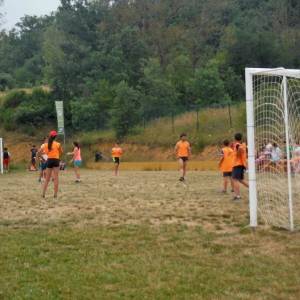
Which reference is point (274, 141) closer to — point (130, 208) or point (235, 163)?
point (235, 163)

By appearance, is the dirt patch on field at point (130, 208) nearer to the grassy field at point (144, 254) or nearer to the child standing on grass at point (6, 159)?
the grassy field at point (144, 254)

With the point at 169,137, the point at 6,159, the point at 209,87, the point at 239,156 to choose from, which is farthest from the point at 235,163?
the point at 209,87

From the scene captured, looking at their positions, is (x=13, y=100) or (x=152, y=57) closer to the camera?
(x=13, y=100)

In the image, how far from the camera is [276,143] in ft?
42.4

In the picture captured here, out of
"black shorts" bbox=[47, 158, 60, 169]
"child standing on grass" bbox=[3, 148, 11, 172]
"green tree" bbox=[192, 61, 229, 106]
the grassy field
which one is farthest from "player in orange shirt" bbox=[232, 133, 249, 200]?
"green tree" bbox=[192, 61, 229, 106]

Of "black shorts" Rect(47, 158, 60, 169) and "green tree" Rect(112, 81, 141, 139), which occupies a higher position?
"green tree" Rect(112, 81, 141, 139)

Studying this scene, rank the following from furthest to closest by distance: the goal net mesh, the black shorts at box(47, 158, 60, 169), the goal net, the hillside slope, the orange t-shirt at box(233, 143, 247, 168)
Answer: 1. the hillside slope
2. the black shorts at box(47, 158, 60, 169)
3. the orange t-shirt at box(233, 143, 247, 168)
4. the goal net mesh
5. the goal net

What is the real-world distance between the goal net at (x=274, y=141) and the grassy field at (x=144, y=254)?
57cm

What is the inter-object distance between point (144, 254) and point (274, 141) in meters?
5.63

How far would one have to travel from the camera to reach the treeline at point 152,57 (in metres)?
56.1

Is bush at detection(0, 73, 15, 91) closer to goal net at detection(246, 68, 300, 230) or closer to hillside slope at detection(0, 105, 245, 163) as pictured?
hillside slope at detection(0, 105, 245, 163)

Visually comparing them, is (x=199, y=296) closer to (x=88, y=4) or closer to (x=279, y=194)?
(x=279, y=194)

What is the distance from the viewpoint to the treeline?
56.1 metres

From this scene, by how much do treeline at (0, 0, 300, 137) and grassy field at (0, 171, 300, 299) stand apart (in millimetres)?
39688
